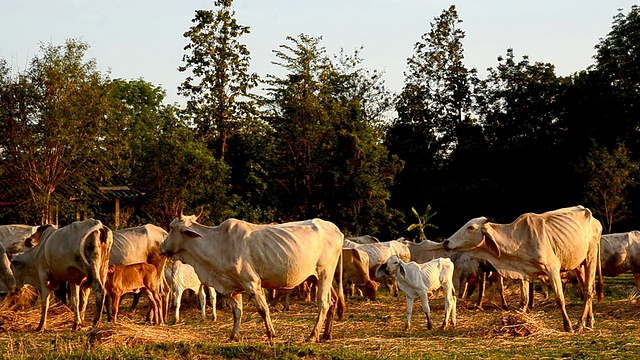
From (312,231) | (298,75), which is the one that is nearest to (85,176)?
(298,75)

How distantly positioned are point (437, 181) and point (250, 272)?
43.6m

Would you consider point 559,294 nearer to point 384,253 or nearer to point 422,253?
point 384,253

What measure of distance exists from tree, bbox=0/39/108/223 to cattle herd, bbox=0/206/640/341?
40.9 ft

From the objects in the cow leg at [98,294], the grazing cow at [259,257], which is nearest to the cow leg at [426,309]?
the grazing cow at [259,257]

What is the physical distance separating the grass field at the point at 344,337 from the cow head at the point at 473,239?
1.47 m

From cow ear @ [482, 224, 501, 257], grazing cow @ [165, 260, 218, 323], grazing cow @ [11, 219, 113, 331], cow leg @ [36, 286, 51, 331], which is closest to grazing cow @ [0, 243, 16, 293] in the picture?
grazing cow @ [11, 219, 113, 331]

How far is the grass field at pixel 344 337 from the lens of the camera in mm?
12766

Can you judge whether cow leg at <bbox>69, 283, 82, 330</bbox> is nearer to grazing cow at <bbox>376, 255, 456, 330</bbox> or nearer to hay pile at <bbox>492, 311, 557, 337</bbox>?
grazing cow at <bbox>376, 255, 456, 330</bbox>

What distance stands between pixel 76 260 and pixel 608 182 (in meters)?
34.3

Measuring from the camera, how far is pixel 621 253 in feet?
88.0

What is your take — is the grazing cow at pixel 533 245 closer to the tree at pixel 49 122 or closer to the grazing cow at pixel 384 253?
the grazing cow at pixel 384 253

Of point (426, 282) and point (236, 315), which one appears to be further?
Result: point (426, 282)

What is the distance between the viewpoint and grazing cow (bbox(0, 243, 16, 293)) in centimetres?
1900

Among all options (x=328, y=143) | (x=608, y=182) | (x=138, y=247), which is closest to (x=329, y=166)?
(x=328, y=143)
